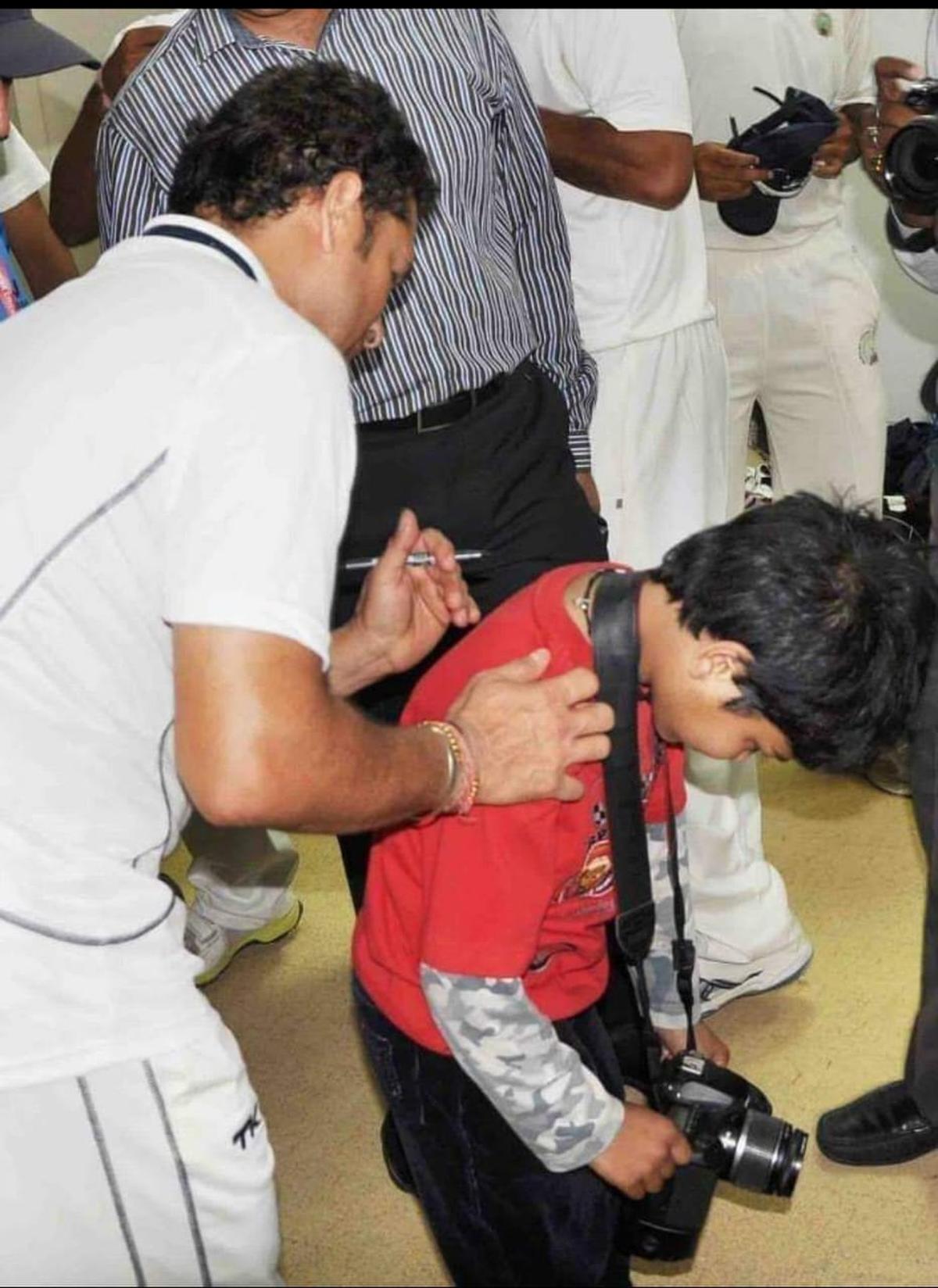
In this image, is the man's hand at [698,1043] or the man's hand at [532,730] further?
the man's hand at [698,1043]

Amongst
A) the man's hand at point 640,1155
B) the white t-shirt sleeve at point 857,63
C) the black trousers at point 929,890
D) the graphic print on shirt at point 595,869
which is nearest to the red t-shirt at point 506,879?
the graphic print on shirt at point 595,869

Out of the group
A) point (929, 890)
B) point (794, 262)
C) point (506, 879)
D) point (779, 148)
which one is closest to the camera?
point (506, 879)

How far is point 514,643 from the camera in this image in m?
1.44

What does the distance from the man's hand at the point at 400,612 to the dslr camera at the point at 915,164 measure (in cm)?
79

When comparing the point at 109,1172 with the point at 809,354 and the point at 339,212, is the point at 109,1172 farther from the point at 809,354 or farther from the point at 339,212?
the point at 809,354

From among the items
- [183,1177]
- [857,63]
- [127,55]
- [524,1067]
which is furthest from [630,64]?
[183,1177]

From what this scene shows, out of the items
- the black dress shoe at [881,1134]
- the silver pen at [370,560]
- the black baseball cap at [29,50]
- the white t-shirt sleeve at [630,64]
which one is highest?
the black baseball cap at [29,50]

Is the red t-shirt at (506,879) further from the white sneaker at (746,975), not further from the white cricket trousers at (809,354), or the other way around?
the white cricket trousers at (809,354)

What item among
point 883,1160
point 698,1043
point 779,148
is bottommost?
point 883,1160

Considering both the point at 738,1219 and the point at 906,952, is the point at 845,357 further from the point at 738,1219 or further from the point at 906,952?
the point at 738,1219

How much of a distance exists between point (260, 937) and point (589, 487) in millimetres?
1038

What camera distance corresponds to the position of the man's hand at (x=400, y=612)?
5.00ft

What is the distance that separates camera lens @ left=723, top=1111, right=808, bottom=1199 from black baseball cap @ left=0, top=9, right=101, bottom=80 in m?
1.62

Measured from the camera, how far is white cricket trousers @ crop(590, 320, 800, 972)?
242cm
